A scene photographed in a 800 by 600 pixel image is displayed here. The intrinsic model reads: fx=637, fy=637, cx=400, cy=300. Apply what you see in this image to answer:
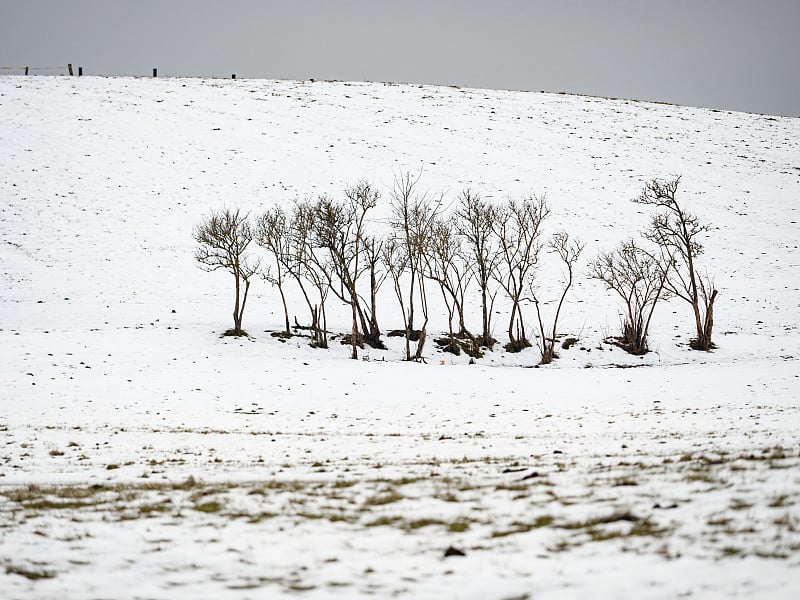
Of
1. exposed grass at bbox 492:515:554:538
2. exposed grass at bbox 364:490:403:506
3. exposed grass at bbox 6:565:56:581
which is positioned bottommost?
exposed grass at bbox 6:565:56:581

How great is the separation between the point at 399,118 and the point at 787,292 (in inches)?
1542

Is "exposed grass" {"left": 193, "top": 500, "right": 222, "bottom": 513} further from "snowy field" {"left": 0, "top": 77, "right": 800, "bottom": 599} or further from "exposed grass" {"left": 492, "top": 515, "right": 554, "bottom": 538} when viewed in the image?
"exposed grass" {"left": 492, "top": 515, "right": 554, "bottom": 538}

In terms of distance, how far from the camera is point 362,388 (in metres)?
22.8

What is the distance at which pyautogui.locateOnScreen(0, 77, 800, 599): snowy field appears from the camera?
542cm

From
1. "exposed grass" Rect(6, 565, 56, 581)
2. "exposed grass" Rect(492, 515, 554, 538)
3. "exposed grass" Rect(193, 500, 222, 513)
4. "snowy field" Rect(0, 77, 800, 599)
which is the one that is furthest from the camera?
"exposed grass" Rect(193, 500, 222, 513)

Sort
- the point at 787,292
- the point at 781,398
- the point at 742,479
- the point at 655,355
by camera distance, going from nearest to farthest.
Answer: the point at 742,479 → the point at 781,398 → the point at 655,355 → the point at 787,292

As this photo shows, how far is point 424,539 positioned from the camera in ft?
19.2

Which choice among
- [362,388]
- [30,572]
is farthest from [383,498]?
[362,388]

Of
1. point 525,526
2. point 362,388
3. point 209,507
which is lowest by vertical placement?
point 362,388

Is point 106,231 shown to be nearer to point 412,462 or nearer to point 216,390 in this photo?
point 216,390

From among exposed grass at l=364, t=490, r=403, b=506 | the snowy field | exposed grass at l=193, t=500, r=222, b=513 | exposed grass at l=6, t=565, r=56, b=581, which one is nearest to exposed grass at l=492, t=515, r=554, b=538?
the snowy field

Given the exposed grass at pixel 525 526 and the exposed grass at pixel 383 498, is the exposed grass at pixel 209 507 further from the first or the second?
the exposed grass at pixel 525 526

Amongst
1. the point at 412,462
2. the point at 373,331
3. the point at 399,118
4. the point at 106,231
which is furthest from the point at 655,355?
the point at 399,118

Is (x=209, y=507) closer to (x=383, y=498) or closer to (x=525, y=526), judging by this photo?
(x=383, y=498)
